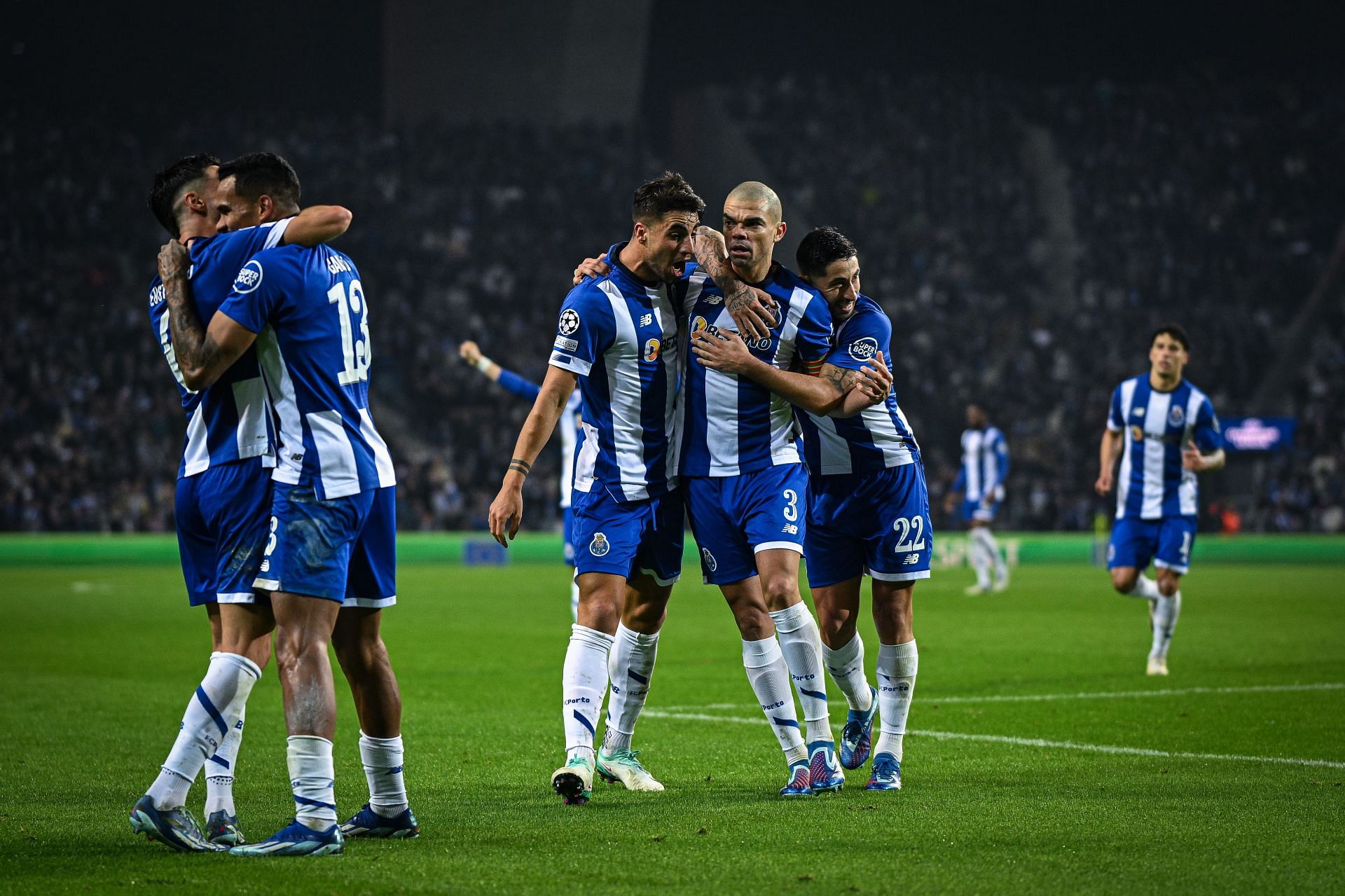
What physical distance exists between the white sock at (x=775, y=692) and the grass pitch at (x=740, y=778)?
0.82 ft

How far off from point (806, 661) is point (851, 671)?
88 cm

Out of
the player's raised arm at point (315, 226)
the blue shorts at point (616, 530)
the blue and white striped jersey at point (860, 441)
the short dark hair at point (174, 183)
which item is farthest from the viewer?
the blue and white striped jersey at point (860, 441)

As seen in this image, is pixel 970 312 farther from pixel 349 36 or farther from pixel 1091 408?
pixel 349 36

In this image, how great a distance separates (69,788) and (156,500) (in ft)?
A: 81.4

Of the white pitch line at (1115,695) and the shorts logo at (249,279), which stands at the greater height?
the shorts logo at (249,279)

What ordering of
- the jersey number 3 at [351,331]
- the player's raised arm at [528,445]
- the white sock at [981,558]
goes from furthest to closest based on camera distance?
the white sock at [981,558], the player's raised arm at [528,445], the jersey number 3 at [351,331]

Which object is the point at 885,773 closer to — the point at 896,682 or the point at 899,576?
the point at 896,682

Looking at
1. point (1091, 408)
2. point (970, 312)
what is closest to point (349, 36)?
point (970, 312)

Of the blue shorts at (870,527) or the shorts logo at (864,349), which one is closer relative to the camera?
the shorts logo at (864,349)

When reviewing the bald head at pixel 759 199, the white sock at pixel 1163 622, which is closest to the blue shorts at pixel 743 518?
the bald head at pixel 759 199

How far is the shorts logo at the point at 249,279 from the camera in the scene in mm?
4887

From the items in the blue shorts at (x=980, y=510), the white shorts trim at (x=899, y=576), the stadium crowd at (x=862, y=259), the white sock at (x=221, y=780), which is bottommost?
the white sock at (x=221, y=780)

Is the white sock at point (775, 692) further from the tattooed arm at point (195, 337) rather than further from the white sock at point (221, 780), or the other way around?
the tattooed arm at point (195, 337)

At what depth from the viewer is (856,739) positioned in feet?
23.2
